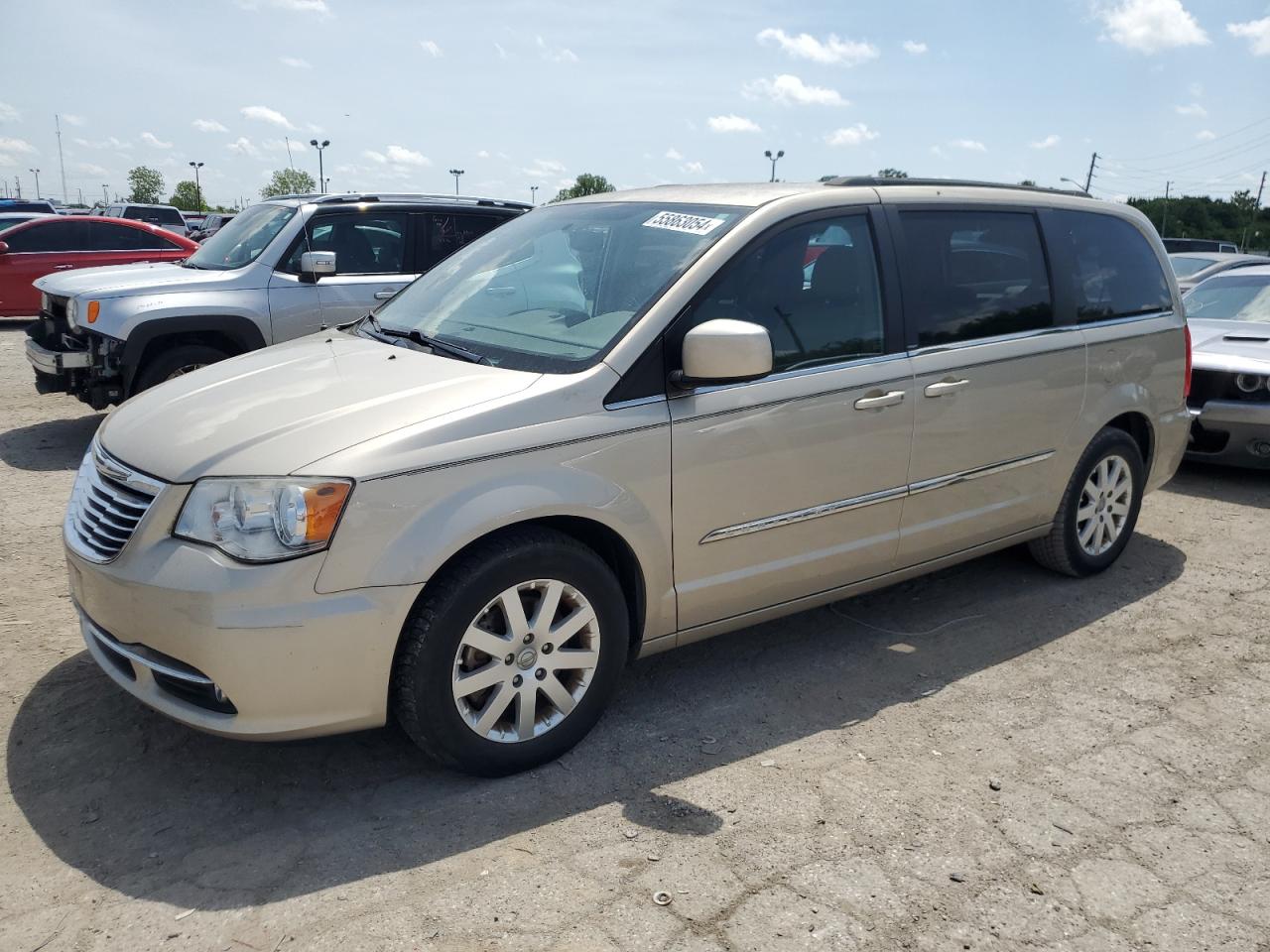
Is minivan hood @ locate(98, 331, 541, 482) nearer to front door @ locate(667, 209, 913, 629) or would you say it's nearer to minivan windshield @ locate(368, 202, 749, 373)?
minivan windshield @ locate(368, 202, 749, 373)

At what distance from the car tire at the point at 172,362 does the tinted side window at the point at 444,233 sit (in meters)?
1.83

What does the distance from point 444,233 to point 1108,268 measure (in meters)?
5.17

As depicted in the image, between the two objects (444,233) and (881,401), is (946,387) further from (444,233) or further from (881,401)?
(444,233)

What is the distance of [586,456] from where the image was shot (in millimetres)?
3244

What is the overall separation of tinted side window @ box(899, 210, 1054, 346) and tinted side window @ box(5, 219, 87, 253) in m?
13.9

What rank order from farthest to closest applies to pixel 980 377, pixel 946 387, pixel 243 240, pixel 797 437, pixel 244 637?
pixel 243 240
pixel 980 377
pixel 946 387
pixel 797 437
pixel 244 637

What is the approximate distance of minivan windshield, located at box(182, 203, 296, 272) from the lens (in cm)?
789

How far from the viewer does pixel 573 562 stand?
3215 millimetres

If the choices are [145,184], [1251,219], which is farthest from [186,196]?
[1251,219]

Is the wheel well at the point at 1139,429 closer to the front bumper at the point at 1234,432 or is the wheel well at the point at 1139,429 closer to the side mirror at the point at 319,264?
the front bumper at the point at 1234,432

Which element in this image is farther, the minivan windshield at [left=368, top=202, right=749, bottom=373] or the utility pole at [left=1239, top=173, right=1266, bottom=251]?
the utility pole at [left=1239, top=173, right=1266, bottom=251]

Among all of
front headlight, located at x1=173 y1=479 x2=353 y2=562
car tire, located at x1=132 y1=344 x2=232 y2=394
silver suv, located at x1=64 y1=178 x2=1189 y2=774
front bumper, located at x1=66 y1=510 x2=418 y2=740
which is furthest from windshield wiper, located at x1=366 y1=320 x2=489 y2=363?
car tire, located at x1=132 y1=344 x2=232 y2=394

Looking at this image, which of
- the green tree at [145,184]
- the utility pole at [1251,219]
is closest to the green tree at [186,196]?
the green tree at [145,184]

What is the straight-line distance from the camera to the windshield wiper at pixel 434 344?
358cm
